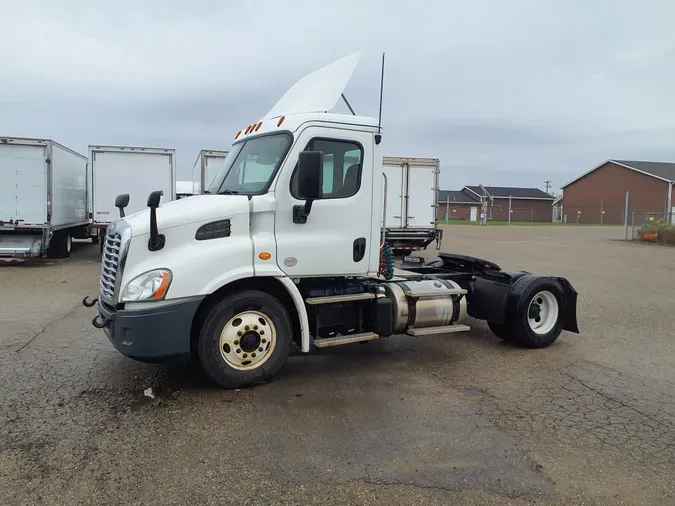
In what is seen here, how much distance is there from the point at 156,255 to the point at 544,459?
3660 millimetres

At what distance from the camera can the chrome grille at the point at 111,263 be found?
5.04 meters

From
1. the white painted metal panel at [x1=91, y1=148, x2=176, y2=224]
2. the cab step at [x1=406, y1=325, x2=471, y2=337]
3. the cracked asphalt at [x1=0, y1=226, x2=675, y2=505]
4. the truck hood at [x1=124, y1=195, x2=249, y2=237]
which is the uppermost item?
the white painted metal panel at [x1=91, y1=148, x2=176, y2=224]

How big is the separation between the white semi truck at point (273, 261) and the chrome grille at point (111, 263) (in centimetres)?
1

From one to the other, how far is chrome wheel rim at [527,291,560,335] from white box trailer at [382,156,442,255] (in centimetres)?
992

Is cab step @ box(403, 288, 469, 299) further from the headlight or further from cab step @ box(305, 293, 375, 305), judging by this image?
the headlight

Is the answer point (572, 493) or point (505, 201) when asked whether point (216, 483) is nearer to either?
point (572, 493)

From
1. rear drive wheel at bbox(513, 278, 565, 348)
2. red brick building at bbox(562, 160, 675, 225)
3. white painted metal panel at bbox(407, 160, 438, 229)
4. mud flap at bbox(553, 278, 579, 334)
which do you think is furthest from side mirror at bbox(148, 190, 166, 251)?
red brick building at bbox(562, 160, 675, 225)

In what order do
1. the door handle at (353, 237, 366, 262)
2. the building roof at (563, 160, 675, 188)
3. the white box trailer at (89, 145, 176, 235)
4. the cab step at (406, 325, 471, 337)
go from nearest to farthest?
the door handle at (353, 237, 366, 262)
the cab step at (406, 325, 471, 337)
the white box trailer at (89, 145, 176, 235)
the building roof at (563, 160, 675, 188)

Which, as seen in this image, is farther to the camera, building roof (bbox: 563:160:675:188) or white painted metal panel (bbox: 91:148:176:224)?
building roof (bbox: 563:160:675:188)

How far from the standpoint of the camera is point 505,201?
3172 inches

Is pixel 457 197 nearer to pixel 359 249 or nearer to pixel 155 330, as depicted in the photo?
pixel 359 249

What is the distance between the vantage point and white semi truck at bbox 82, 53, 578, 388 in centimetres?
492

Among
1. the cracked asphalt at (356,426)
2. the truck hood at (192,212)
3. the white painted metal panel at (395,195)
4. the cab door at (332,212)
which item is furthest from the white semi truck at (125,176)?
the cab door at (332,212)

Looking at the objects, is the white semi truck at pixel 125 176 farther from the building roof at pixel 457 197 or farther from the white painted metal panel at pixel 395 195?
the building roof at pixel 457 197
